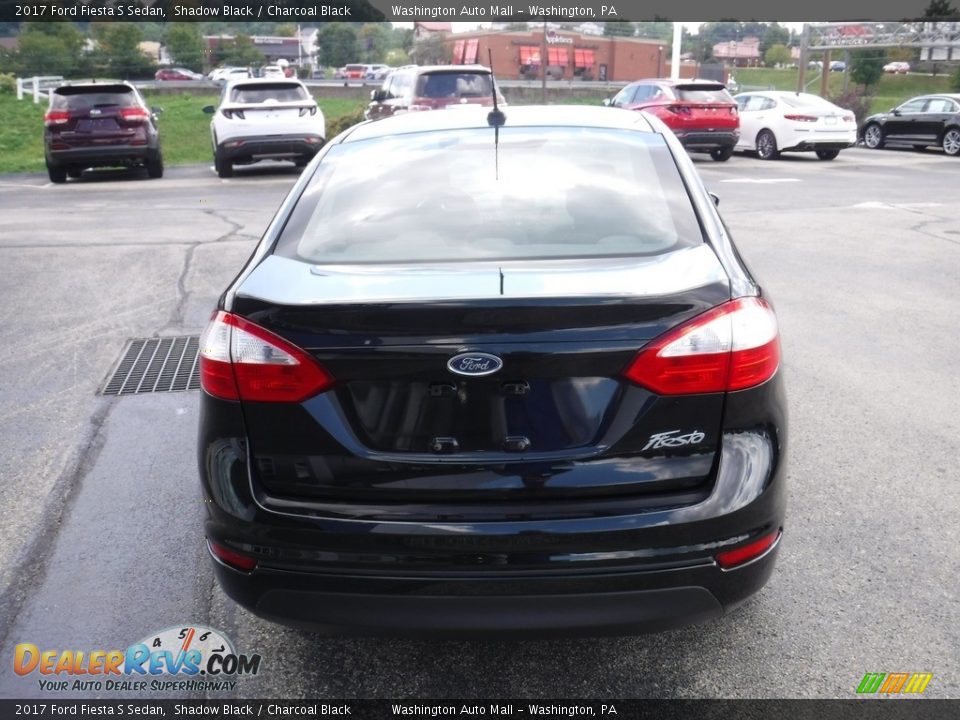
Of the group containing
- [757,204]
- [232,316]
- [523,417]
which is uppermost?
[232,316]

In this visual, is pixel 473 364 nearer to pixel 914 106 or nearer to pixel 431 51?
pixel 914 106

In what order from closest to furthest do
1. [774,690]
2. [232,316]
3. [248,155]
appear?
[232,316] → [774,690] → [248,155]

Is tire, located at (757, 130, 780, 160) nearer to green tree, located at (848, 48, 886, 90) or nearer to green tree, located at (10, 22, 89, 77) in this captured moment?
green tree, located at (848, 48, 886, 90)

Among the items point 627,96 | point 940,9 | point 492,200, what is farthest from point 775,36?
point 492,200

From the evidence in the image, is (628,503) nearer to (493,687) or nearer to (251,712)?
(493,687)

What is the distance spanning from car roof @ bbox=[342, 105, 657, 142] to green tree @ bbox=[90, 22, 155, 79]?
2403 inches

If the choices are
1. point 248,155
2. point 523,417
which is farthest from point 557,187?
point 248,155

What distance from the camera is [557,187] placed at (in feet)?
11.2

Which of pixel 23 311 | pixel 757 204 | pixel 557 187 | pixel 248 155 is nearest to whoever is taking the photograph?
pixel 557 187

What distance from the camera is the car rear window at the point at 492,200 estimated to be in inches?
121

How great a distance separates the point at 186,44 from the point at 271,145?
59.6 meters

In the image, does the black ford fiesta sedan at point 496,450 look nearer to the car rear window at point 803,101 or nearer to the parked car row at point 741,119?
the parked car row at point 741,119

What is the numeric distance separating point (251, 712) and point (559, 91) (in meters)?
59.8

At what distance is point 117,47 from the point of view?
2456 inches
